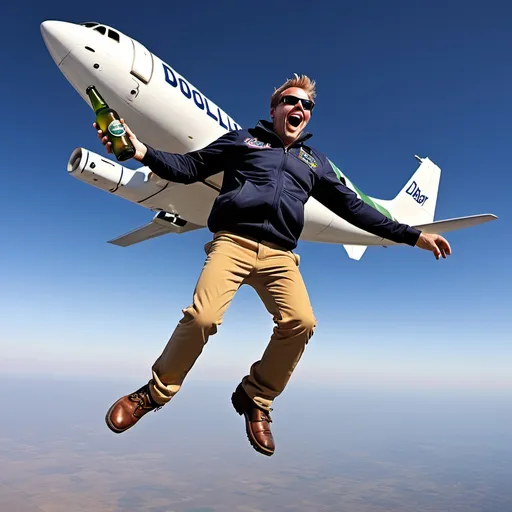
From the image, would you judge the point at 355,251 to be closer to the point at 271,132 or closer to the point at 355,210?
the point at 355,210

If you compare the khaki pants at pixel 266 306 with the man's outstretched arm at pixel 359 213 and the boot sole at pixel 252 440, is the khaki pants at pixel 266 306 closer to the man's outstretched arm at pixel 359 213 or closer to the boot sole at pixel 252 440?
the boot sole at pixel 252 440

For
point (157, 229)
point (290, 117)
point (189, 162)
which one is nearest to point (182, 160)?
point (189, 162)

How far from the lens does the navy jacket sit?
3.43 meters

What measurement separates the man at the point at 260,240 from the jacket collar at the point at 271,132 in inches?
0.4

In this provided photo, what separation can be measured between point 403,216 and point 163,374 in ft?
69.7

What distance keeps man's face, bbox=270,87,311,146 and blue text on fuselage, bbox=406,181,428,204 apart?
824 inches

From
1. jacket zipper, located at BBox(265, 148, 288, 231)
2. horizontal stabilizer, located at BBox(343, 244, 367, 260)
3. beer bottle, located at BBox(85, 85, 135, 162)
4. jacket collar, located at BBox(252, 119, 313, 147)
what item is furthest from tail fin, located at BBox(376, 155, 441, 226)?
beer bottle, located at BBox(85, 85, 135, 162)

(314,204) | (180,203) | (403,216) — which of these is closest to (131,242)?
(180,203)

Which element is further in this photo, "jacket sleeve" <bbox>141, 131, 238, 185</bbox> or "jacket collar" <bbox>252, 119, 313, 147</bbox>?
"jacket collar" <bbox>252, 119, 313, 147</bbox>

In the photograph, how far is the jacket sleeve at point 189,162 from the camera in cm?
337

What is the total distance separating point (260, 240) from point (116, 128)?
4.57 feet

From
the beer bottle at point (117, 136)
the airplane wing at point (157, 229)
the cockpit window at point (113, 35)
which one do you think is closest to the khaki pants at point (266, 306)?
the beer bottle at point (117, 136)

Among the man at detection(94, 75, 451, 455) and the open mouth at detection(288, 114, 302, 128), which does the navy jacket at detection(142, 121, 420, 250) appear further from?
the open mouth at detection(288, 114, 302, 128)

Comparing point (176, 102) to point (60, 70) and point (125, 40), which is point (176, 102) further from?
point (60, 70)
